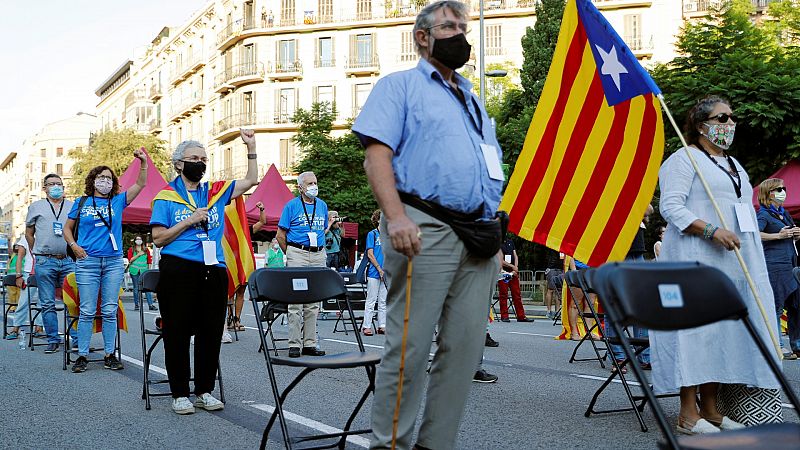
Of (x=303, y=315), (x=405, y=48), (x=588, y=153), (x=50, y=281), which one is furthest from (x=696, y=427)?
A: (x=405, y=48)

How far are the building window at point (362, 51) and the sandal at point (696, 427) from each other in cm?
5028

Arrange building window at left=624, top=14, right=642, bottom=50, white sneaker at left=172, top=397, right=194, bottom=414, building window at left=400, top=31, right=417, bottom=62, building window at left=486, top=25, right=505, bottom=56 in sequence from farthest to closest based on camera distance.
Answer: building window at left=400, top=31, right=417, bottom=62 < building window at left=486, top=25, right=505, bottom=56 < building window at left=624, top=14, right=642, bottom=50 < white sneaker at left=172, top=397, right=194, bottom=414

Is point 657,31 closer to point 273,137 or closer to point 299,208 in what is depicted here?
point 273,137

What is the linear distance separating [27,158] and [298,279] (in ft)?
415

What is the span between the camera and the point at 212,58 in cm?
6244

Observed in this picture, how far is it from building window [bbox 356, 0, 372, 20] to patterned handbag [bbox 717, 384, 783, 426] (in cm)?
5121

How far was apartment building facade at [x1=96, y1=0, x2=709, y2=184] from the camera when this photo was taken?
1969 inches

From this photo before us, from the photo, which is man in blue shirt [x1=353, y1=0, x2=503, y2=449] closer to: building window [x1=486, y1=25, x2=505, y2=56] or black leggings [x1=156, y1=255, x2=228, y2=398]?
black leggings [x1=156, y1=255, x2=228, y2=398]

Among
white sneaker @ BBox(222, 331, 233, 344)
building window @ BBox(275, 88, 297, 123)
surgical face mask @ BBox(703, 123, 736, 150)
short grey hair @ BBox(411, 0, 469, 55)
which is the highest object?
building window @ BBox(275, 88, 297, 123)

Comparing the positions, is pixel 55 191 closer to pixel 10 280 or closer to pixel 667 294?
pixel 10 280

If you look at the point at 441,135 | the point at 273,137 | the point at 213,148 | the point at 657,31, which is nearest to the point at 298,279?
the point at 441,135

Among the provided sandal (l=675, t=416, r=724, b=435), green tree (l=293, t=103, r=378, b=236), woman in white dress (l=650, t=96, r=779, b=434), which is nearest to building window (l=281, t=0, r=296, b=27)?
green tree (l=293, t=103, r=378, b=236)

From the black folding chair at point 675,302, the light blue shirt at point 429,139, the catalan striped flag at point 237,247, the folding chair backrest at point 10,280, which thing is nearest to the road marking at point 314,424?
the light blue shirt at point 429,139

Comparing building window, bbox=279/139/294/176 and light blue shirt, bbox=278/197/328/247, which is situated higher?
building window, bbox=279/139/294/176
